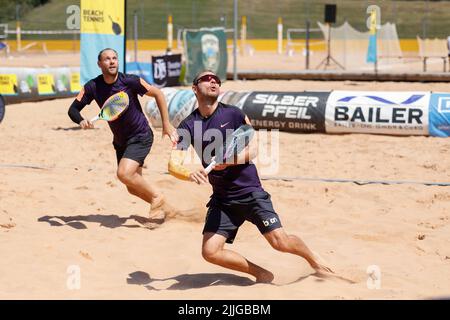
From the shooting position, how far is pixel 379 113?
13695 millimetres

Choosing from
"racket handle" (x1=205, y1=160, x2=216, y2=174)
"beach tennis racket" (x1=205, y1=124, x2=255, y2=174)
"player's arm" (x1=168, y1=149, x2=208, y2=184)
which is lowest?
"player's arm" (x1=168, y1=149, x2=208, y2=184)

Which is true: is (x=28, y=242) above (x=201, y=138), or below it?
below

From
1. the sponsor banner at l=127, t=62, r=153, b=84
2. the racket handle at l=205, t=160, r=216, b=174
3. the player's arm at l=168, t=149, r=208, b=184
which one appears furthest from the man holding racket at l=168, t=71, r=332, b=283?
the sponsor banner at l=127, t=62, r=153, b=84

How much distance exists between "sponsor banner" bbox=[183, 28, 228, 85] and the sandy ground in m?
10.3

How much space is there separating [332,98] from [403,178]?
3.73 m

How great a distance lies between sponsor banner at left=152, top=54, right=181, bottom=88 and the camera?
2259 cm

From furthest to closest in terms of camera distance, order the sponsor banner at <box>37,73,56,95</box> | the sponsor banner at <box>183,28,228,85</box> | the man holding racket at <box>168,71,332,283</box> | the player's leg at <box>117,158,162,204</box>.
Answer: the sponsor banner at <box>183,28,228,85</box> < the sponsor banner at <box>37,73,56,95</box> < the player's leg at <box>117,158,162,204</box> < the man holding racket at <box>168,71,332,283</box>

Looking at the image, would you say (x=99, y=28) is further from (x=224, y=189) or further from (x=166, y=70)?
(x=166, y=70)

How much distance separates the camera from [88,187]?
10.2m

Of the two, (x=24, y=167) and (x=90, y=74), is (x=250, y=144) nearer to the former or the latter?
(x=24, y=167)

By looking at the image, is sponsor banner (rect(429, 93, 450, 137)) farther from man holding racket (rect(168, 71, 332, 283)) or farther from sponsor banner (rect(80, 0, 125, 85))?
man holding racket (rect(168, 71, 332, 283))

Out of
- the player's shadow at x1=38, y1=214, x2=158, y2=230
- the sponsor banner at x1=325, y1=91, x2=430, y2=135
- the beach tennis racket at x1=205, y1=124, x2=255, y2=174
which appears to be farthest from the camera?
the sponsor banner at x1=325, y1=91, x2=430, y2=135
